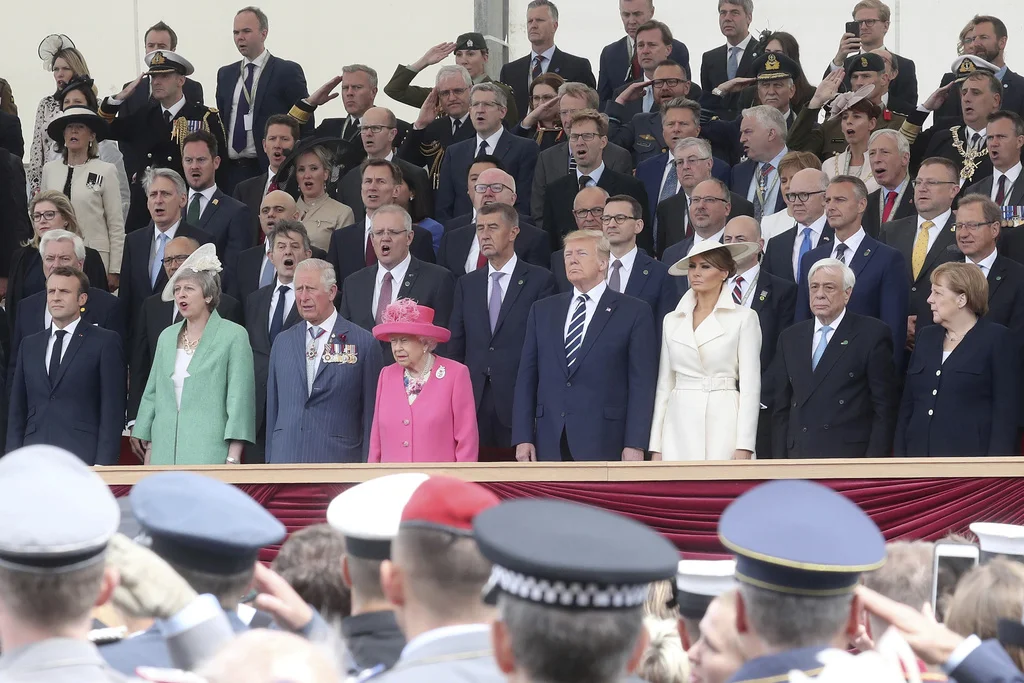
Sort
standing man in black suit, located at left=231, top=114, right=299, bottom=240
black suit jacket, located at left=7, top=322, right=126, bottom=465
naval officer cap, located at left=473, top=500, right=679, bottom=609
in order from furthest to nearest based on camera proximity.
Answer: standing man in black suit, located at left=231, top=114, right=299, bottom=240
black suit jacket, located at left=7, top=322, right=126, bottom=465
naval officer cap, located at left=473, top=500, right=679, bottom=609

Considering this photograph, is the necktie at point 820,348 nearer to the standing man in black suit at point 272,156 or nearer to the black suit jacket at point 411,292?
the black suit jacket at point 411,292

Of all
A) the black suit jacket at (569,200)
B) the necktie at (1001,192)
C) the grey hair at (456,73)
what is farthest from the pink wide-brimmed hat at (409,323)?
the grey hair at (456,73)

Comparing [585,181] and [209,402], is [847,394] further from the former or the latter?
[209,402]

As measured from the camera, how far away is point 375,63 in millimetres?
13602

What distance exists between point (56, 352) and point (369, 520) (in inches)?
220

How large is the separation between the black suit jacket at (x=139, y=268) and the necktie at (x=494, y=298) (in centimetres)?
195

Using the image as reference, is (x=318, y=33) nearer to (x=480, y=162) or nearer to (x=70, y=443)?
(x=480, y=162)

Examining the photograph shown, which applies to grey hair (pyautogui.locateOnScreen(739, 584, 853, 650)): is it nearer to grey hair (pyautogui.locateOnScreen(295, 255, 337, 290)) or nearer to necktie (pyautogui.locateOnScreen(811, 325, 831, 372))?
necktie (pyautogui.locateOnScreen(811, 325, 831, 372))

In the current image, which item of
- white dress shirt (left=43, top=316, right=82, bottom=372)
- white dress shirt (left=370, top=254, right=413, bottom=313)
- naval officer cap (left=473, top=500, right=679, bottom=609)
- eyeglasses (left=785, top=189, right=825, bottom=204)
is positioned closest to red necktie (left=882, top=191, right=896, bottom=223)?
eyeglasses (left=785, top=189, right=825, bottom=204)

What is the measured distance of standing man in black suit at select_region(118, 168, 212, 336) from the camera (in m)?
8.52

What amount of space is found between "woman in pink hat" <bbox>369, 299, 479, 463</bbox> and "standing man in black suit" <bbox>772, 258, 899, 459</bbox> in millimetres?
1501

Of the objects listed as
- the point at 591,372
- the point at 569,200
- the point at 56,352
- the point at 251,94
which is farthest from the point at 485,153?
the point at 56,352

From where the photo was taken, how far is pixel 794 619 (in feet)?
6.76

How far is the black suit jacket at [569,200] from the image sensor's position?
335 inches
